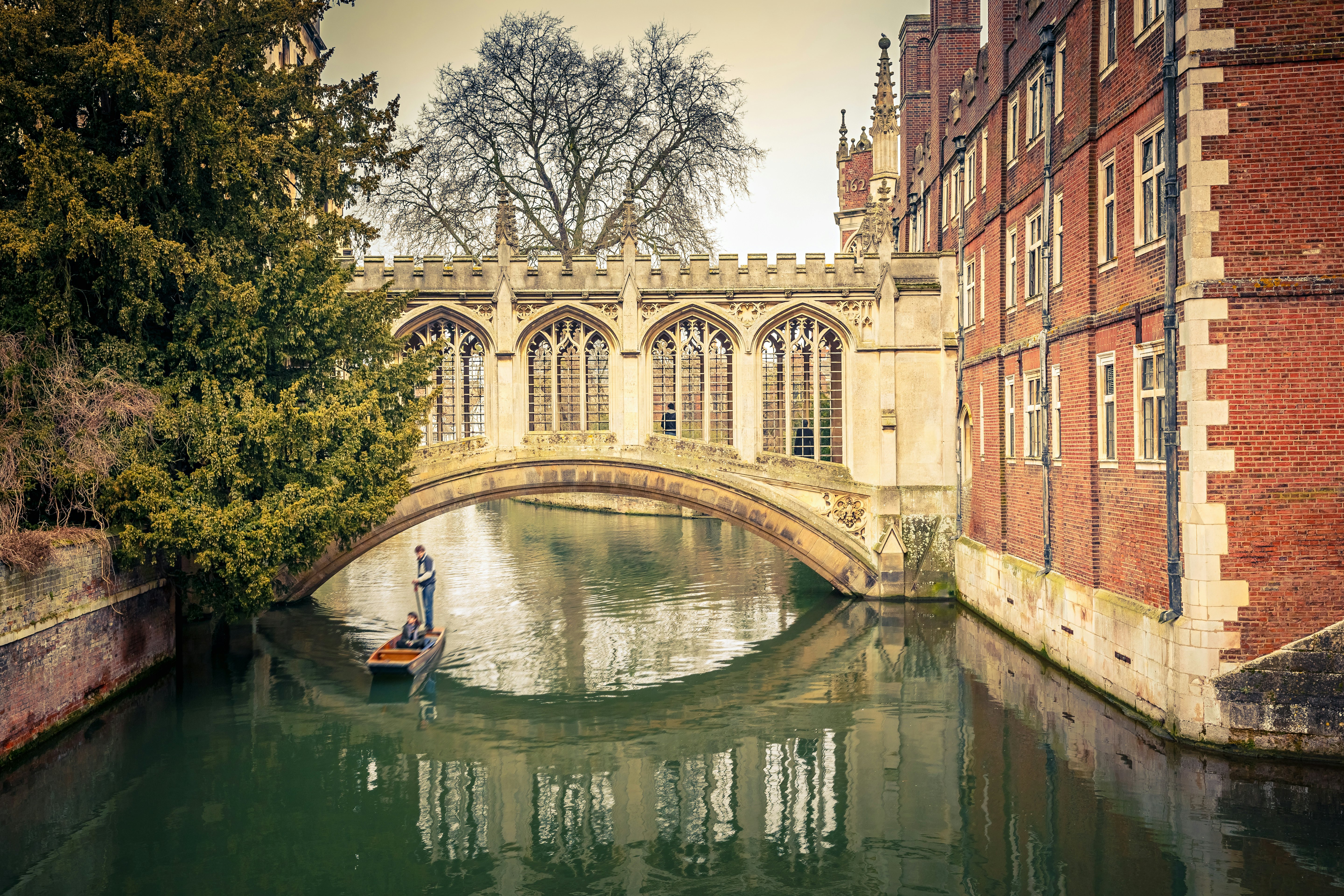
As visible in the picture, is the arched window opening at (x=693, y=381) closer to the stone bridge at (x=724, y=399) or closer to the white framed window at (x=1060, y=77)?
the stone bridge at (x=724, y=399)

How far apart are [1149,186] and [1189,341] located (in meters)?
2.28

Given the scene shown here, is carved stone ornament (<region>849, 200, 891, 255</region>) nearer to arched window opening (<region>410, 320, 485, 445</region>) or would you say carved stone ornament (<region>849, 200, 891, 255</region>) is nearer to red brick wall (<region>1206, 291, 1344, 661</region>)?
arched window opening (<region>410, 320, 485, 445</region>)

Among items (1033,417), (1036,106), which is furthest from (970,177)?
(1033,417)

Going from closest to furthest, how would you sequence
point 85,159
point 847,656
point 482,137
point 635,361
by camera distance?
point 85,159, point 847,656, point 635,361, point 482,137

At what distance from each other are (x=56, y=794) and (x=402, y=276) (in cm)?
1120

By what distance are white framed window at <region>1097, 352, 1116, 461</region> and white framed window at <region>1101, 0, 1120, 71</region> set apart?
3.79 meters

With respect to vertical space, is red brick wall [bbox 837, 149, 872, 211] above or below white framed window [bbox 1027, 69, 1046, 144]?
above

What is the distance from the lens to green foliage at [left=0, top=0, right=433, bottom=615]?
11477 mm

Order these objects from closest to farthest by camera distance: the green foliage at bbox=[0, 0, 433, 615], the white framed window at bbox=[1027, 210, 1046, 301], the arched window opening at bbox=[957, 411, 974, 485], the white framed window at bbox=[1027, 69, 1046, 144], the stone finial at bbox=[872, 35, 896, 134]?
the green foliage at bbox=[0, 0, 433, 615]
the white framed window at bbox=[1027, 69, 1046, 144]
the white framed window at bbox=[1027, 210, 1046, 301]
the arched window opening at bbox=[957, 411, 974, 485]
the stone finial at bbox=[872, 35, 896, 134]

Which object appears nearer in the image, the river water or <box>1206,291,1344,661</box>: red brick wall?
the river water

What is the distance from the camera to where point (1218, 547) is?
9.62 m

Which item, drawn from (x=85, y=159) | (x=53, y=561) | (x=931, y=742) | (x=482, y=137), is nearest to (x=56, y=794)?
(x=53, y=561)

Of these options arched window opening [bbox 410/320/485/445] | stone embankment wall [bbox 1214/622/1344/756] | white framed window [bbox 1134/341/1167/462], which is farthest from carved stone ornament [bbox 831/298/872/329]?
stone embankment wall [bbox 1214/622/1344/756]

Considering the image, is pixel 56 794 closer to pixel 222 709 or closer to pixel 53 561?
pixel 53 561
